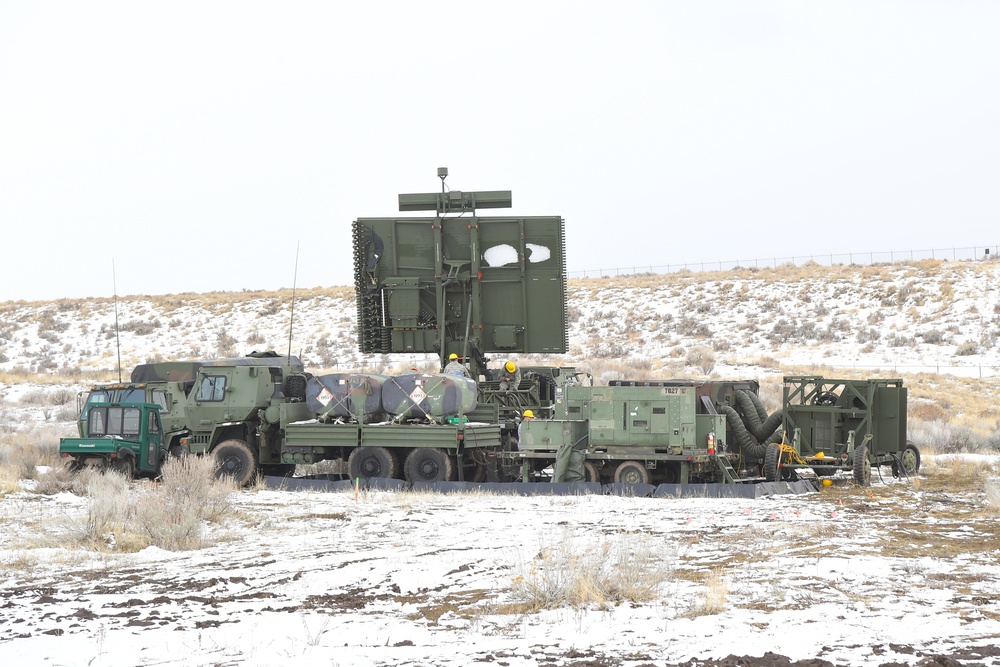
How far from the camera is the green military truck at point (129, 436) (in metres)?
19.5

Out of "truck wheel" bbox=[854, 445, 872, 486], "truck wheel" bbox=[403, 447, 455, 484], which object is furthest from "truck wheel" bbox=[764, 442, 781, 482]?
"truck wheel" bbox=[403, 447, 455, 484]

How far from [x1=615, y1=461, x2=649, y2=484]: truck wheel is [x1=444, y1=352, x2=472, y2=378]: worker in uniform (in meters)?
4.07

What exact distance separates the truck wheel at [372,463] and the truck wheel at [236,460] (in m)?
1.91


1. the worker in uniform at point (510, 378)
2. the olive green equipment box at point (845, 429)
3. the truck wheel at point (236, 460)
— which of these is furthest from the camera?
the worker in uniform at point (510, 378)

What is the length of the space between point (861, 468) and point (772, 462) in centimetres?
138

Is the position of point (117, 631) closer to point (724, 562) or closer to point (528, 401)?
point (724, 562)

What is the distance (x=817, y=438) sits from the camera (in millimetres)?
19719

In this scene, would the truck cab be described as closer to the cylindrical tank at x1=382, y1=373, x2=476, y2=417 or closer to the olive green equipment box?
the cylindrical tank at x1=382, y1=373, x2=476, y2=417

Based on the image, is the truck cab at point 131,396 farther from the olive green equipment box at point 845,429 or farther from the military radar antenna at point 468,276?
the olive green equipment box at point 845,429

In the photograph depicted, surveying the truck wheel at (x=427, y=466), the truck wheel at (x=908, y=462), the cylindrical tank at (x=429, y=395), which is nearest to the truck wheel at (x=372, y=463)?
the truck wheel at (x=427, y=466)

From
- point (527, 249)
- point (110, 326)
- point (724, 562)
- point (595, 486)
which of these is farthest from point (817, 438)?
point (110, 326)

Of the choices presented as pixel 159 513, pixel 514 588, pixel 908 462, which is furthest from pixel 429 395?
pixel 514 588

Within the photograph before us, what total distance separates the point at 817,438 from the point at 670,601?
35.4 feet

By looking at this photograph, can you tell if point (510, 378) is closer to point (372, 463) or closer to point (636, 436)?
point (372, 463)
